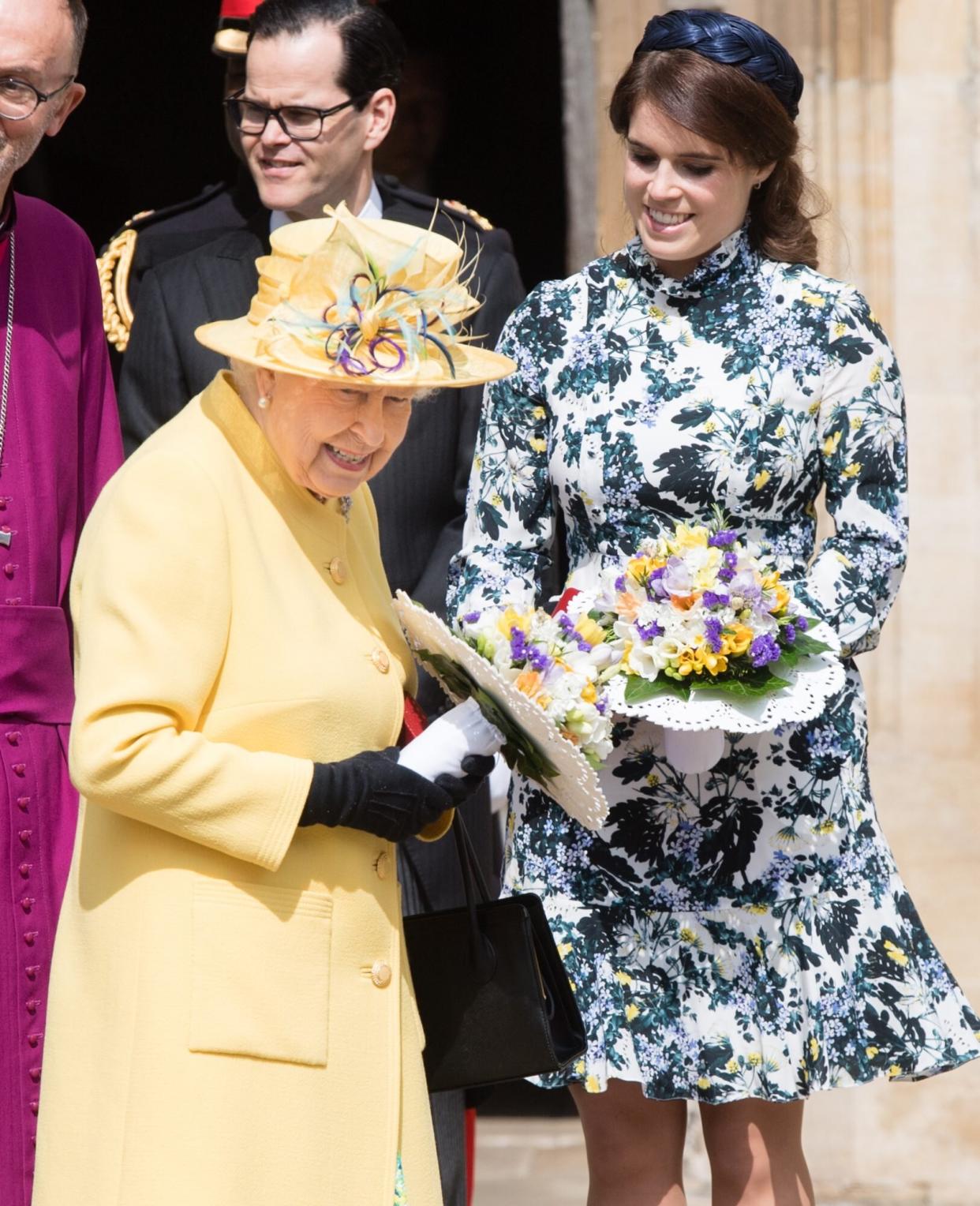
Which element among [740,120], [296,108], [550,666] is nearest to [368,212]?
[296,108]

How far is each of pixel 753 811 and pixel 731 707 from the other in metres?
0.33

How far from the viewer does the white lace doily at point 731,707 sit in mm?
3055

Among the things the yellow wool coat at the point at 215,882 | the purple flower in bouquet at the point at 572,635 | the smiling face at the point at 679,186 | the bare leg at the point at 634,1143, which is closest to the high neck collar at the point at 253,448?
the yellow wool coat at the point at 215,882

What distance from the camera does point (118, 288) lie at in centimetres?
436

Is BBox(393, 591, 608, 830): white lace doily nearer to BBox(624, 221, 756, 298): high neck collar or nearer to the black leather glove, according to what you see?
the black leather glove

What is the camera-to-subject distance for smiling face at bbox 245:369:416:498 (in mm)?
2773

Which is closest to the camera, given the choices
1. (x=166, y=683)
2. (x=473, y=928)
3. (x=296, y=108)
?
(x=166, y=683)

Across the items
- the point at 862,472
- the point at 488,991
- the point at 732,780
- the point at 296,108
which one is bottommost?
the point at 488,991

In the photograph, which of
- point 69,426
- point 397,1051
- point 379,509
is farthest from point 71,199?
point 397,1051

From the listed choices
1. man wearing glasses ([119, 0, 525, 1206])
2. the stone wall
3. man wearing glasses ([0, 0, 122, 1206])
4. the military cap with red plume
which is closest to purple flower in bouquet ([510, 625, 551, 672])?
man wearing glasses ([0, 0, 122, 1206])

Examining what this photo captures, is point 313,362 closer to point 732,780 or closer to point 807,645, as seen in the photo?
point 807,645

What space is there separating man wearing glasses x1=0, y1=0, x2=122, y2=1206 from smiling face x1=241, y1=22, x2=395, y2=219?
649 millimetres

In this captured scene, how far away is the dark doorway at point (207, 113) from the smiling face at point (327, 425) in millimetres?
4124

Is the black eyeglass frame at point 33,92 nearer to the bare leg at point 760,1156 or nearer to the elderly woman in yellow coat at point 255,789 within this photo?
the elderly woman in yellow coat at point 255,789
